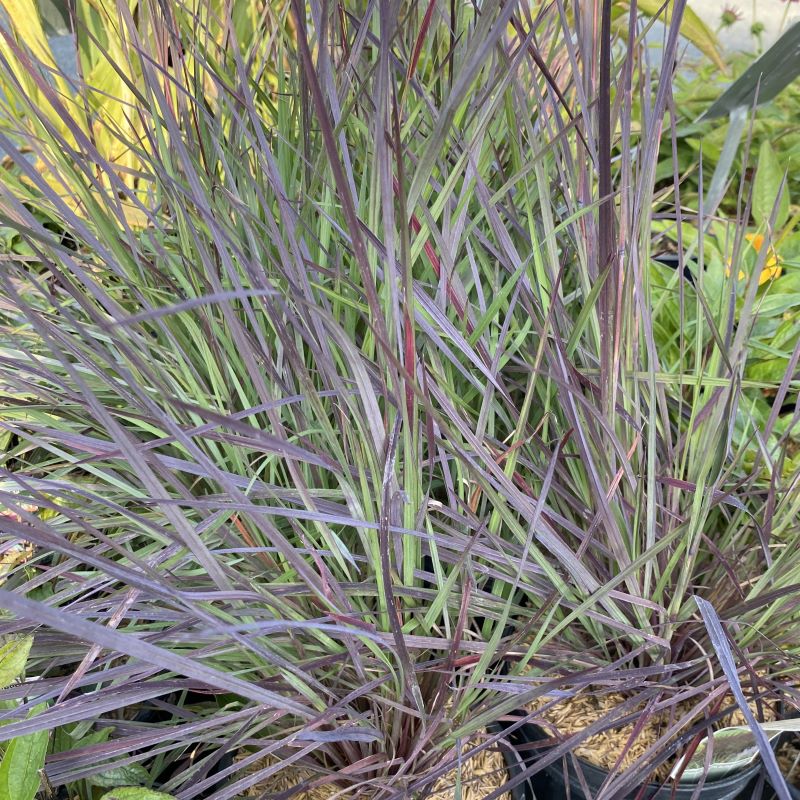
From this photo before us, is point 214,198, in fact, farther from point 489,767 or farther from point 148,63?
point 489,767

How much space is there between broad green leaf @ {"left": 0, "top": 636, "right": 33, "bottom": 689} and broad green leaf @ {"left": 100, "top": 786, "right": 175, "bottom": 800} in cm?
8

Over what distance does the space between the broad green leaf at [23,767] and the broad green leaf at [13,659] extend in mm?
31

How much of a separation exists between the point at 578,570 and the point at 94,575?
0.30 m

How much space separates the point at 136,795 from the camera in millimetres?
388

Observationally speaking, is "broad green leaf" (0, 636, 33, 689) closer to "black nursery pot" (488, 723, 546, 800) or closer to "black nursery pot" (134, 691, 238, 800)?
"black nursery pot" (134, 691, 238, 800)

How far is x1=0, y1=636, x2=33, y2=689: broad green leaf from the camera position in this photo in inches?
15.4

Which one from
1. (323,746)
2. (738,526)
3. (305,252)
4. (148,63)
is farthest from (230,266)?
(738,526)

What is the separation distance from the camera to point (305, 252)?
483 mm

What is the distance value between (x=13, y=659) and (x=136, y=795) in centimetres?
10

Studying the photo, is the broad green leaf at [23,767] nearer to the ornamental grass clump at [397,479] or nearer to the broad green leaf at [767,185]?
the ornamental grass clump at [397,479]

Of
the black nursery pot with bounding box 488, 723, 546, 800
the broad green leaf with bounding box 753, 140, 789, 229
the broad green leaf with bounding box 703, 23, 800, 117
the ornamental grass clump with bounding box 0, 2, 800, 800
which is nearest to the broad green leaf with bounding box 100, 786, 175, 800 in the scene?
the ornamental grass clump with bounding box 0, 2, 800, 800

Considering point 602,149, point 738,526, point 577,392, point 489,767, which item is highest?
point 602,149

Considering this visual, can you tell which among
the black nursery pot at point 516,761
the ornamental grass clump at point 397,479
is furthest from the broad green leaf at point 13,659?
the black nursery pot at point 516,761

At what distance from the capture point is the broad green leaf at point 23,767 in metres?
0.37
